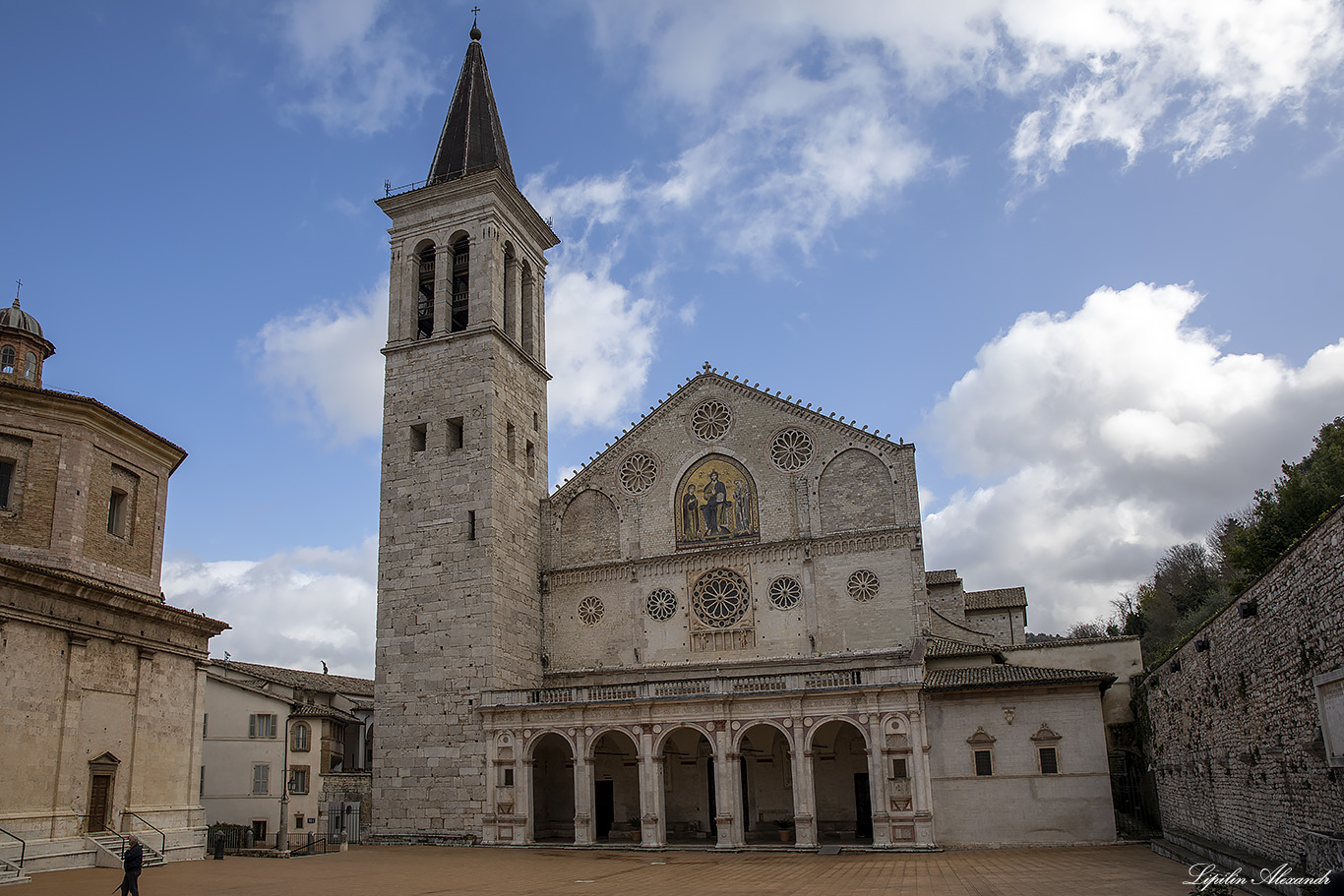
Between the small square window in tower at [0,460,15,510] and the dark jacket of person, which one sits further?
the small square window in tower at [0,460,15,510]

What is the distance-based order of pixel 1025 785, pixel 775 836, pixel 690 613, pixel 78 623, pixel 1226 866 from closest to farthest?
pixel 1226 866
pixel 78 623
pixel 1025 785
pixel 775 836
pixel 690 613

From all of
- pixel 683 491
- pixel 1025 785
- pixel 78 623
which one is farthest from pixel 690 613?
pixel 78 623

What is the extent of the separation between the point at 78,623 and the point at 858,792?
23.2 meters

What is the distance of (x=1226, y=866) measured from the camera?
1708cm

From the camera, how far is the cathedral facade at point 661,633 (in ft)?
92.0

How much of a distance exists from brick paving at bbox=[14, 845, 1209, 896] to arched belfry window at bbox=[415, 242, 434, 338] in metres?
20.1

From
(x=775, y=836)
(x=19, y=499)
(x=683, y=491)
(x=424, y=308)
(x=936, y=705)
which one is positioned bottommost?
(x=775, y=836)

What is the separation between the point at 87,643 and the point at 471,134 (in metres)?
25.4

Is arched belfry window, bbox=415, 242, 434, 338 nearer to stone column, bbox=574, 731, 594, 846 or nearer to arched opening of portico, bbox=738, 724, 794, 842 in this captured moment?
stone column, bbox=574, 731, 594, 846

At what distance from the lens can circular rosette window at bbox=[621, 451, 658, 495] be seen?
37031 mm

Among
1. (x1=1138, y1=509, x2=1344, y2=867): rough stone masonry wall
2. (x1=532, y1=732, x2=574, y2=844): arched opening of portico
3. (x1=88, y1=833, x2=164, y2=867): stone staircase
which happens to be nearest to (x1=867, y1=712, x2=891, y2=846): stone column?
(x1=1138, y1=509, x2=1344, y2=867): rough stone masonry wall

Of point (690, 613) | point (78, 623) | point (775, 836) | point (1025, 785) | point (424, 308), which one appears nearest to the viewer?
point (78, 623)

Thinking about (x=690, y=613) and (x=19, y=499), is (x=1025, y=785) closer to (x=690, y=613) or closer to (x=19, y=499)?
(x=690, y=613)

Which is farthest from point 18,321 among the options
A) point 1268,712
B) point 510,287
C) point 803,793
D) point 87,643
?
point 1268,712
